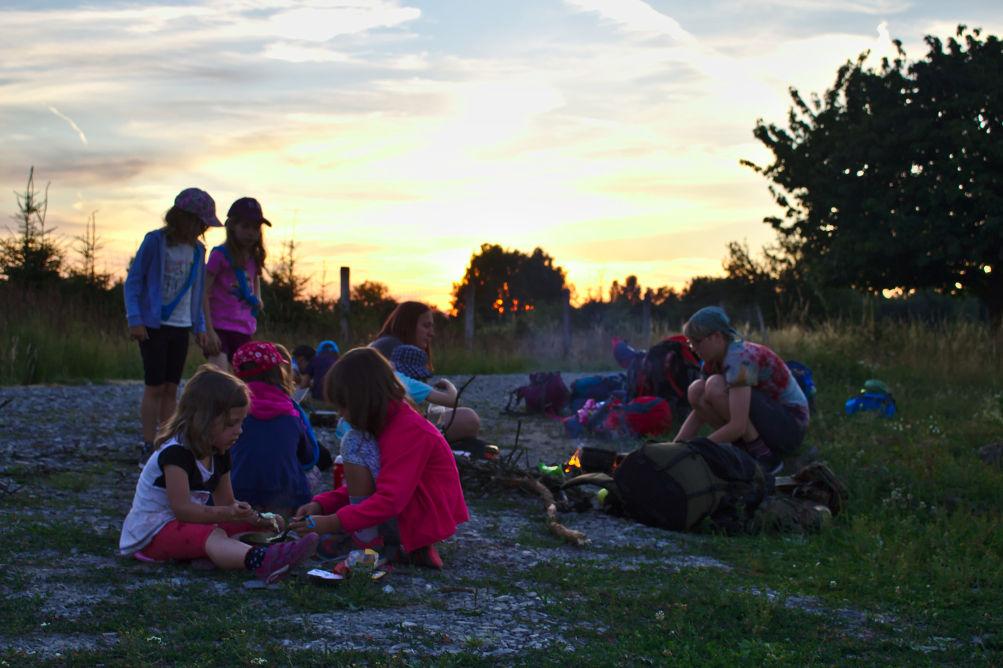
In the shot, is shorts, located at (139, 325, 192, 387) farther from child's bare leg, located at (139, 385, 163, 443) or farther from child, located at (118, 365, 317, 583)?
child, located at (118, 365, 317, 583)

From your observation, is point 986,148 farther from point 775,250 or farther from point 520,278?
point 520,278

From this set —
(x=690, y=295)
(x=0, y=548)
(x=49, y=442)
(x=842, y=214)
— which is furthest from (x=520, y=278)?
(x=0, y=548)

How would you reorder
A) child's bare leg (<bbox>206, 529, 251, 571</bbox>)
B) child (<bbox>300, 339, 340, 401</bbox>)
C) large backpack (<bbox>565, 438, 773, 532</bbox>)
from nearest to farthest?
child's bare leg (<bbox>206, 529, 251, 571</bbox>)
large backpack (<bbox>565, 438, 773, 532</bbox>)
child (<bbox>300, 339, 340, 401</bbox>)

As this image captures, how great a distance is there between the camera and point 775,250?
131ft

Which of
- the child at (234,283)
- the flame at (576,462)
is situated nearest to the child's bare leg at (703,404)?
the flame at (576,462)

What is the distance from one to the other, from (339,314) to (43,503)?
46.3 feet

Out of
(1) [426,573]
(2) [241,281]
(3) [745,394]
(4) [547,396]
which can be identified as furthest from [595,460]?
(4) [547,396]

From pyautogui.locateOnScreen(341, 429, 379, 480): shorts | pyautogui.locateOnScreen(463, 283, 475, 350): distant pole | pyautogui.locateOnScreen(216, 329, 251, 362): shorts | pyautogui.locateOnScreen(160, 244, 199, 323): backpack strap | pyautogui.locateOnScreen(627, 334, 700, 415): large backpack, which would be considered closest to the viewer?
pyautogui.locateOnScreen(341, 429, 379, 480): shorts

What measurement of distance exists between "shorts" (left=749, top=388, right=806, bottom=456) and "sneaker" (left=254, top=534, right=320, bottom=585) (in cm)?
361

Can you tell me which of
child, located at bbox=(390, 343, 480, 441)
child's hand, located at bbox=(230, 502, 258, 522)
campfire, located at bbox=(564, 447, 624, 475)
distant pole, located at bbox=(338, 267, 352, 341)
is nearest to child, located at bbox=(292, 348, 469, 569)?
child's hand, located at bbox=(230, 502, 258, 522)

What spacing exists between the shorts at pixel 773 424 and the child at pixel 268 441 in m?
3.18

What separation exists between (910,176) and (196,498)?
64.9 ft

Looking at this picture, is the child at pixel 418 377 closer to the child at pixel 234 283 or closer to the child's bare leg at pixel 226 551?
the child at pixel 234 283

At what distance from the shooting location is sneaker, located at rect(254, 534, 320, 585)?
4059 millimetres
